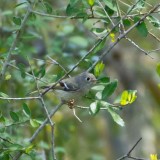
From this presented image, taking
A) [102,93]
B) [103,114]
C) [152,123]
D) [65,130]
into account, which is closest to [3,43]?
[65,130]

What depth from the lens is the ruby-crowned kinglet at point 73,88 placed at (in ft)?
12.2

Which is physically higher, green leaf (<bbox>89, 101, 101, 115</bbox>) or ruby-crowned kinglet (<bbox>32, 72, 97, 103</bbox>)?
green leaf (<bbox>89, 101, 101, 115</bbox>)

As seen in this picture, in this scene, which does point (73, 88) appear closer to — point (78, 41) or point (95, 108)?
point (95, 108)

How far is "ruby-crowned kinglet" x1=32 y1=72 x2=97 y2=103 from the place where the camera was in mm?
3708

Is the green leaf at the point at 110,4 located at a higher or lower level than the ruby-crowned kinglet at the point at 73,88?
higher

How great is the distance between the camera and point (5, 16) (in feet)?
15.8

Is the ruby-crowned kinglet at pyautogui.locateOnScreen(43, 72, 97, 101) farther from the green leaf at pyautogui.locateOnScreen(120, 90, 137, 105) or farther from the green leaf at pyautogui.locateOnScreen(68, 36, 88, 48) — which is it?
the green leaf at pyautogui.locateOnScreen(68, 36, 88, 48)

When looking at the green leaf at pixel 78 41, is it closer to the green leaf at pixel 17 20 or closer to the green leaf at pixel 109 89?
the green leaf at pixel 17 20

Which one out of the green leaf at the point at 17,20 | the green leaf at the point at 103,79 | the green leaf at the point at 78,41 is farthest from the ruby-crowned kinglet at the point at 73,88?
the green leaf at the point at 78,41

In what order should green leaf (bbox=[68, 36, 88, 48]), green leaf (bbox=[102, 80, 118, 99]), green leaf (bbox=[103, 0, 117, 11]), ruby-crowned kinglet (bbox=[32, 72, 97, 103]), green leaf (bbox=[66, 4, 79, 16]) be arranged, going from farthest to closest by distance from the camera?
1. green leaf (bbox=[68, 36, 88, 48])
2. ruby-crowned kinglet (bbox=[32, 72, 97, 103])
3. green leaf (bbox=[66, 4, 79, 16])
4. green leaf (bbox=[103, 0, 117, 11])
5. green leaf (bbox=[102, 80, 118, 99])

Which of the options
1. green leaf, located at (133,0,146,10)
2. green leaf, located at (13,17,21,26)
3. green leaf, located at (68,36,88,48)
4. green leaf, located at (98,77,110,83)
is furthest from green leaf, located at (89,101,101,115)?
green leaf, located at (68,36,88,48)

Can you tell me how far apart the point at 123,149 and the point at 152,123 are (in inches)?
25.0

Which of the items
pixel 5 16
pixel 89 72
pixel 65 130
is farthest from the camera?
pixel 65 130

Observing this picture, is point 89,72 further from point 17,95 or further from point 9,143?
point 17,95
